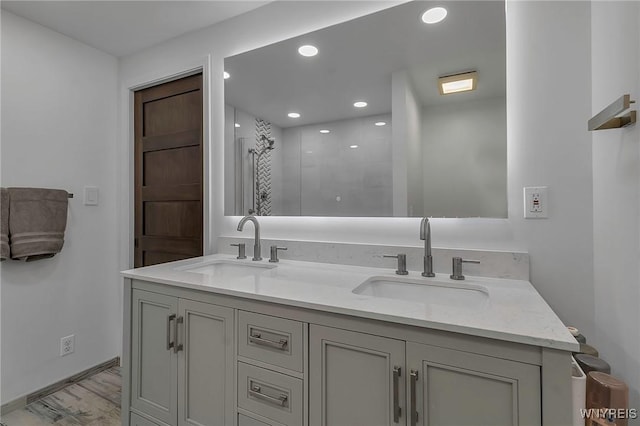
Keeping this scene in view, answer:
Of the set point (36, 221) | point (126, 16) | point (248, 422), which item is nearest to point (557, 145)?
point (248, 422)

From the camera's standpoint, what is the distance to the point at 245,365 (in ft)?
3.63

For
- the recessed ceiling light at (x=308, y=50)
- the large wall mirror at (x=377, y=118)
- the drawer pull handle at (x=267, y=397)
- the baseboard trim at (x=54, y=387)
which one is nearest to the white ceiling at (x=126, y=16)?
the large wall mirror at (x=377, y=118)

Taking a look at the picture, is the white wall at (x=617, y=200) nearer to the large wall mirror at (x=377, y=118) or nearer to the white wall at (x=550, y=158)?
the white wall at (x=550, y=158)

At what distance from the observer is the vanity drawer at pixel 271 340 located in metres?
1.01

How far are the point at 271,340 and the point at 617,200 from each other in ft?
3.94

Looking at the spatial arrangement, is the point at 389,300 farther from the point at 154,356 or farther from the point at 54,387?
the point at 54,387

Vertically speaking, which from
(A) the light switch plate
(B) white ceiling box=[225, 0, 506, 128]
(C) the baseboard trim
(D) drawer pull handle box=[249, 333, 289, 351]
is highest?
(B) white ceiling box=[225, 0, 506, 128]

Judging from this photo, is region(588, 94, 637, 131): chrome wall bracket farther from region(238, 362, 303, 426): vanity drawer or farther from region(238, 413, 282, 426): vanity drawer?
region(238, 413, 282, 426): vanity drawer

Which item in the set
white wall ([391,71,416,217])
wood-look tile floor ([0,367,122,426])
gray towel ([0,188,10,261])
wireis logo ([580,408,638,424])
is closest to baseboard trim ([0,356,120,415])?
wood-look tile floor ([0,367,122,426])

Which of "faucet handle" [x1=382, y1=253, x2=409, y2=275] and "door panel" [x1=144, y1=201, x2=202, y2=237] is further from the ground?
"door panel" [x1=144, y1=201, x2=202, y2=237]

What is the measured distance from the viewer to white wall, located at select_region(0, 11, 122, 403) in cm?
186

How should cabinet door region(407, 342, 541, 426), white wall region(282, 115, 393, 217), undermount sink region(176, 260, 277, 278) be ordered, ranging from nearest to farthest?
cabinet door region(407, 342, 541, 426)
white wall region(282, 115, 393, 217)
undermount sink region(176, 260, 277, 278)

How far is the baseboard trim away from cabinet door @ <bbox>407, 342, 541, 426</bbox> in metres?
2.38

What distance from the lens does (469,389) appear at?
0.78 metres
